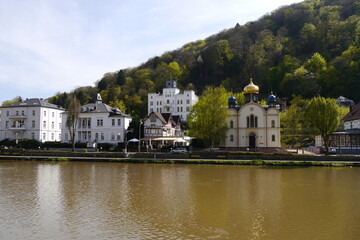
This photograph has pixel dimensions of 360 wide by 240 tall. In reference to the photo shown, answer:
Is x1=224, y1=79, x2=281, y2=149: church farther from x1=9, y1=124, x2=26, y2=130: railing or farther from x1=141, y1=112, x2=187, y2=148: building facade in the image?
x1=9, y1=124, x2=26, y2=130: railing

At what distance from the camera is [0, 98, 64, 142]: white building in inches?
2630

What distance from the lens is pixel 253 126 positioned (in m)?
53.9

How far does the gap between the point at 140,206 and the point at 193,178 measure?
1103cm

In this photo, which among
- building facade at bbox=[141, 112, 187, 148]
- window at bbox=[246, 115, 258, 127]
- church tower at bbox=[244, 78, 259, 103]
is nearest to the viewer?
window at bbox=[246, 115, 258, 127]

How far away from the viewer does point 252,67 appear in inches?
4323

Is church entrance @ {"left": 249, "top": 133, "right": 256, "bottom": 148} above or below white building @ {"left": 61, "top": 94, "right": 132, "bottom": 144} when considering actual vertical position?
below

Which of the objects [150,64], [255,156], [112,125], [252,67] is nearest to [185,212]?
[255,156]

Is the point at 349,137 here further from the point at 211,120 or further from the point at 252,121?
the point at 211,120

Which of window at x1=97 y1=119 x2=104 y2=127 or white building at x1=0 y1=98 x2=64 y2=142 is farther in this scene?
white building at x1=0 y1=98 x2=64 y2=142

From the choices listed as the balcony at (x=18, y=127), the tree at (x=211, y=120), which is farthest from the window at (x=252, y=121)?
the balcony at (x=18, y=127)

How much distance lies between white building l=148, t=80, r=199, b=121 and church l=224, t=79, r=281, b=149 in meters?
41.4

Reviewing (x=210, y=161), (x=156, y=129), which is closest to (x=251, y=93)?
(x=156, y=129)

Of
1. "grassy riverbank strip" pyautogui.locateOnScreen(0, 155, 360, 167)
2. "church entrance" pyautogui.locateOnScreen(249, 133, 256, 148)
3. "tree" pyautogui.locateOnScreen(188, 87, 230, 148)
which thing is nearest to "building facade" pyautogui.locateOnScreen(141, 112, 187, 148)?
"tree" pyautogui.locateOnScreen(188, 87, 230, 148)

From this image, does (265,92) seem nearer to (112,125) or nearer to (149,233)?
(112,125)
